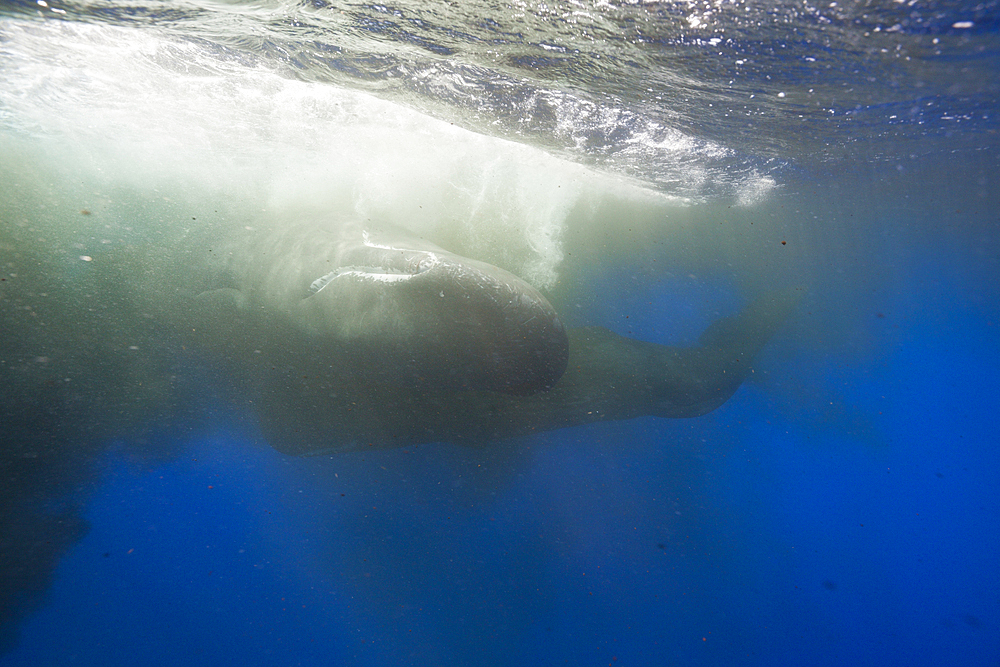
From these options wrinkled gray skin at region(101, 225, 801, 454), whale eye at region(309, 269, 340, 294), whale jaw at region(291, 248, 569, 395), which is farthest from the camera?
whale eye at region(309, 269, 340, 294)

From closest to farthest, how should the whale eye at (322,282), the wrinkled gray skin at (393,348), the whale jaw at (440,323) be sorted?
the whale jaw at (440,323)
the wrinkled gray skin at (393,348)
the whale eye at (322,282)

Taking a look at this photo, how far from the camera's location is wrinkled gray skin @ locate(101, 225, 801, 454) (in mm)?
4035

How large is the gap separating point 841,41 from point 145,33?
9.09 meters

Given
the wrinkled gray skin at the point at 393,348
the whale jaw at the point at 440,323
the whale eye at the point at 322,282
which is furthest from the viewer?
the whale eye at the point at 322,282

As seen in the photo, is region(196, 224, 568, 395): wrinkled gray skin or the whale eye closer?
region(196, 224, 568, 395): wrinkled gray skin

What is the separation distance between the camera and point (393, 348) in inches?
167

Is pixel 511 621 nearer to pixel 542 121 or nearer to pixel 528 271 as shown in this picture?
pixel 528 271

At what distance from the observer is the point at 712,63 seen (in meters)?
5.28

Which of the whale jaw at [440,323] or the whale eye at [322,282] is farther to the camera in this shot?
the whale eye at [322,282]

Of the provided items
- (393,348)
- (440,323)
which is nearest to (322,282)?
(393,348)

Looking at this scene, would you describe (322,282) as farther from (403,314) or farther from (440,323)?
(440,323)

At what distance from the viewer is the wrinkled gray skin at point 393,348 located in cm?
404

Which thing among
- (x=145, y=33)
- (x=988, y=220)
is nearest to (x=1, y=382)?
(x=145, y=33)

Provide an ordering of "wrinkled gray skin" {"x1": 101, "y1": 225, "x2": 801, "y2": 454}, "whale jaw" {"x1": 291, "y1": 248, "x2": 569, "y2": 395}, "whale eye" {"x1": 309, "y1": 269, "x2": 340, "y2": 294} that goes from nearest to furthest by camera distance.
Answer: "whale jaw" {"x1": 291, "y1": 248, "x2": 569, "y2": 395}
"wrinkled gray skin" {"x1": 101, "y1": 225, "x2": 801, "y2": 454}
"whale eye" {"x1": 309, "y1": 269, "x2": 340, "y2": 294}
